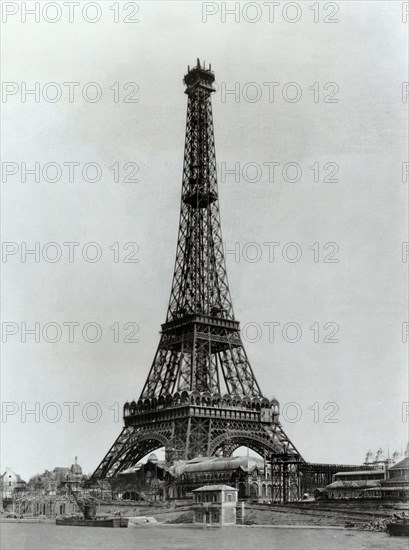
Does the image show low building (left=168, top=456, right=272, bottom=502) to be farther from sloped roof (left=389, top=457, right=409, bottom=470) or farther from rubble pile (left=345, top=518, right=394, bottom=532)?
rubble pile (left=345, top=518, right=394, bottom=532)

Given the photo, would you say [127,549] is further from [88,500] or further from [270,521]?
[88,500]

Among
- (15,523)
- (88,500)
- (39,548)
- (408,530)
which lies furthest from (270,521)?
(15,523)

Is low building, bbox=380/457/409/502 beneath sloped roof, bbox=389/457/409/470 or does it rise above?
beneath

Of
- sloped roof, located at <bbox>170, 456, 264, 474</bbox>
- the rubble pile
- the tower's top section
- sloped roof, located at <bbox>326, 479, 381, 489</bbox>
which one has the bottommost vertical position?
the rubble pile

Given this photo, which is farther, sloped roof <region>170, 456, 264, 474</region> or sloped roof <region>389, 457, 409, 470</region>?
sloped roof <region>170, 456, 264, 474</region>

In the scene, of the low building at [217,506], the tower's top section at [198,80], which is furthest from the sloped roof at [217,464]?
the tower's top section at [198,80]

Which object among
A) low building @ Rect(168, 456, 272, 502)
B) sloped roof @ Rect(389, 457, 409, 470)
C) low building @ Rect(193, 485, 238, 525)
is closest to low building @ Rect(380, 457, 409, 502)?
sloped roof @ Rect(389, 457, 409, 470)

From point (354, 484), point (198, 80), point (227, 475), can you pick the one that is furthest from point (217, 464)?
point (198, 80)

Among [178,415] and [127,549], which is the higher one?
[178,415]
